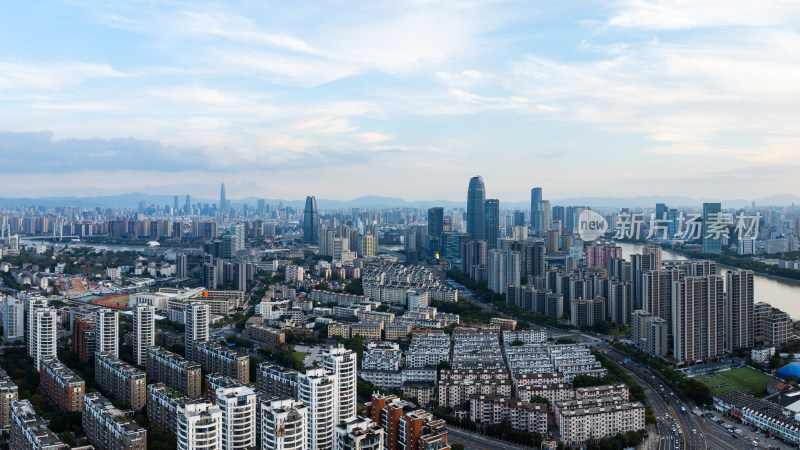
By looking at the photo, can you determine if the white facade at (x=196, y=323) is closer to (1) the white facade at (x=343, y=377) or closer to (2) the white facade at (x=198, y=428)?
(1) the white facade at (x=343, y=377)

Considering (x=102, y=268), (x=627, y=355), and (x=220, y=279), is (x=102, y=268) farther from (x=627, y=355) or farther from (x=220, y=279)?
(x=627, y=355)

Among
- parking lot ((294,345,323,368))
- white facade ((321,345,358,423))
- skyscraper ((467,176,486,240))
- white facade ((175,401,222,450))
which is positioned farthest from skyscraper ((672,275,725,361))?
skyscraper ((467,176,486,240))

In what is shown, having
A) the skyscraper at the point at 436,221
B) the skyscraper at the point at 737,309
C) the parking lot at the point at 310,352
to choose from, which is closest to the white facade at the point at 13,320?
the parking lot at the point at 310,352

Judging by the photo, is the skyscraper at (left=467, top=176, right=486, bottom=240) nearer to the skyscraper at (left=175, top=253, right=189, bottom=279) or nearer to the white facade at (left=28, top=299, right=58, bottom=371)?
the skyscraper at (left=175, top=253, right=189, bottom=279)

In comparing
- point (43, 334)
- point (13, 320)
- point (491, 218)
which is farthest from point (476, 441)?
point (491, 218)

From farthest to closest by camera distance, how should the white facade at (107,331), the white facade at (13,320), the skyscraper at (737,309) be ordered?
the white facade at (13,320) < the skyscraper at (737,309) < the white facade at (107,331)

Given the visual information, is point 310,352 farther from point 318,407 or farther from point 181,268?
point 181,268

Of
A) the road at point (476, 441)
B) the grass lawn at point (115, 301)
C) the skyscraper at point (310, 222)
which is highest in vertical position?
the skyscraper at point (310, 222)
